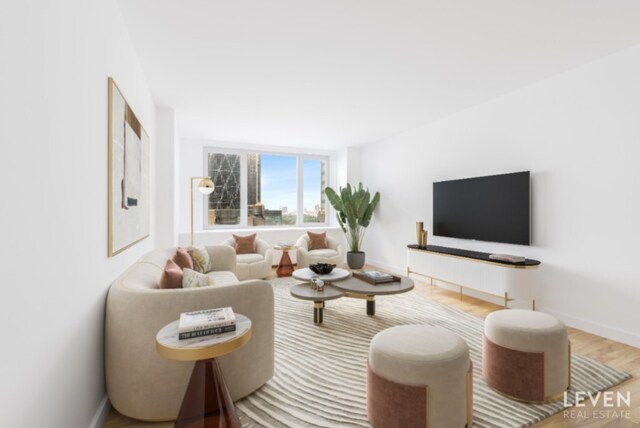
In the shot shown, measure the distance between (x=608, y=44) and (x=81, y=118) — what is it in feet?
13.1

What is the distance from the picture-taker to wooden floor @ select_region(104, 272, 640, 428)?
70.8 inches

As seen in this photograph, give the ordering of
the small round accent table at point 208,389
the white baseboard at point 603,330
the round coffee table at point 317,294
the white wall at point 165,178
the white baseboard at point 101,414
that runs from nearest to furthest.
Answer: the small round accent table at point 208,389 → the white baseboard at point 101,414 → the white baseboard at point 603,330 → the round coffee table at point 317,294 → the white wall at point 165,178

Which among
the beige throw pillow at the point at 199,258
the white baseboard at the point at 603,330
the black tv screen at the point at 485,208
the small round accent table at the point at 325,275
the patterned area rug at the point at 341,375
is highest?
the black tv screen at the point at 485,208

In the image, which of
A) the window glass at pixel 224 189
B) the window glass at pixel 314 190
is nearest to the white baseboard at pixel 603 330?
the window glass at pixel 314 190

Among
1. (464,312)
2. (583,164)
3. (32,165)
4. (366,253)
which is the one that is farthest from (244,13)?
(366,253)

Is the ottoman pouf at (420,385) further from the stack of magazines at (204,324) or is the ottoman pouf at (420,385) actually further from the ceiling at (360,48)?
the ceiling at (360,48)

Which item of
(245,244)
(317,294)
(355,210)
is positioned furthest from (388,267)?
(317,294)

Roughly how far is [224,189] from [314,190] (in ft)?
6.85

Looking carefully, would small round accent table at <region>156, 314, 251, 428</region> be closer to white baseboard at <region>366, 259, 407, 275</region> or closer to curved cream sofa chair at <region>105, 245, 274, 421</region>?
curved cream sofa chair at <region>105, 245, 274, 421</region>

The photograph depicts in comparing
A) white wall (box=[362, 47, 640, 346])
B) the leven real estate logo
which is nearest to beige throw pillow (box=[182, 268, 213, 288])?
the leven real estate logo

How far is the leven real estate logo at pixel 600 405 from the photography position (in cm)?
186

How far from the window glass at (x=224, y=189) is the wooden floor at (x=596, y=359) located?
14.5ft

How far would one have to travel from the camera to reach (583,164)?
3180 mm

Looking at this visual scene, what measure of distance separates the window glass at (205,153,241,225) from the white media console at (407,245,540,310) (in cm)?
381
